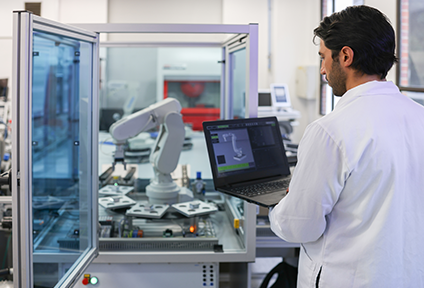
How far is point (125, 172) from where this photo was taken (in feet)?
8.14

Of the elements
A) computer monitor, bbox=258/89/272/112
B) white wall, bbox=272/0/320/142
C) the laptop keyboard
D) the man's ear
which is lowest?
the laptop keyboard

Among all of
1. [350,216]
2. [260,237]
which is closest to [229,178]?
[350,216]

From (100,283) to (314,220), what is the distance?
4.34 ft

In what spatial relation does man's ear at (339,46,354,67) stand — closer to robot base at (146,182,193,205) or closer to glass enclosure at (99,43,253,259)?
glass enclosure at (99,43,253,259)

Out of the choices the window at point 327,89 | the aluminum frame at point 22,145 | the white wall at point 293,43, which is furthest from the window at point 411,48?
the aluminum frame at point 22,145

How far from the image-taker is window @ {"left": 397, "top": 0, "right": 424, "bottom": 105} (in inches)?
119

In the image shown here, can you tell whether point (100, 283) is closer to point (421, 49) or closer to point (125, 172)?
point (125, 172)

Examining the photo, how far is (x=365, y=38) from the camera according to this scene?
98 cm

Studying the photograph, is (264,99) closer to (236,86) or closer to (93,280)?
(236,86)

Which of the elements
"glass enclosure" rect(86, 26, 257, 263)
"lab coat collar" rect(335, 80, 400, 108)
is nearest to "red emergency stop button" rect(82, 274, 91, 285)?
"glass enclosure" rect(86, 26, 257, 263)

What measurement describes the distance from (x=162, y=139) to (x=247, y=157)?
71 centimetres

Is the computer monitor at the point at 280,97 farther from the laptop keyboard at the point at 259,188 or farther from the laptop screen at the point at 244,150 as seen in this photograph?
the laptop keyboard at the point at 259,188

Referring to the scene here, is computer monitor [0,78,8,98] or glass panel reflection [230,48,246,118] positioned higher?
computer monitor [0,78,8,98]

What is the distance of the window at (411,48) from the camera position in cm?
301
